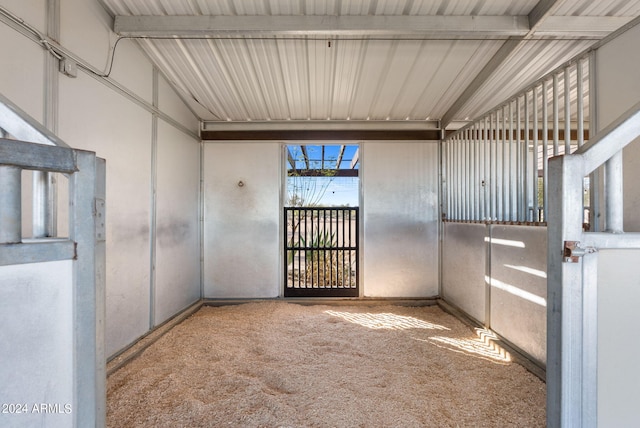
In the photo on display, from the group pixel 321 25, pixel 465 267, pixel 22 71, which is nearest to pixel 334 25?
pixel 321 25

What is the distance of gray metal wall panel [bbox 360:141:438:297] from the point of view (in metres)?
4.11

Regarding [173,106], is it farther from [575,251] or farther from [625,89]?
[625,89]

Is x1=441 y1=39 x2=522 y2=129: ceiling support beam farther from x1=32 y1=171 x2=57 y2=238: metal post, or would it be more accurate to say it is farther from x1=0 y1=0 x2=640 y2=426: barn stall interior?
x1=32 y1=171 x2=57 y2=238: metal post

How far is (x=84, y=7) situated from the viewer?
2092 mm

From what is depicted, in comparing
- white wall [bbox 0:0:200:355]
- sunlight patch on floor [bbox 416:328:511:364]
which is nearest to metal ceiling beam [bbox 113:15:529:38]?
white wall [bbox 0:0:200:355]

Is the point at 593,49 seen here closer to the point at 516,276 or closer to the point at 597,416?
the point at 516,276

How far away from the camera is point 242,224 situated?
13.6ft

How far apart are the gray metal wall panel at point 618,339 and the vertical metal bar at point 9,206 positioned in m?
1.58

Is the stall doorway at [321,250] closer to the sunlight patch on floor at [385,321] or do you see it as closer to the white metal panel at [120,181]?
the sunlight patch on floor at [385,321]

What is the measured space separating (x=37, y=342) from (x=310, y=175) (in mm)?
4860

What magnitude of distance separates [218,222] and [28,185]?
99.3 inches

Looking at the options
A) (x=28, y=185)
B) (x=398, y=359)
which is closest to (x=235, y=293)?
(x=398, y=359)

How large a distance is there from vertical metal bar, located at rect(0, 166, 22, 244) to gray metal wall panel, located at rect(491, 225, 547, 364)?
2842 millimetres

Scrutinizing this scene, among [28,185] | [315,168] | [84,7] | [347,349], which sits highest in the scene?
[84,7]
